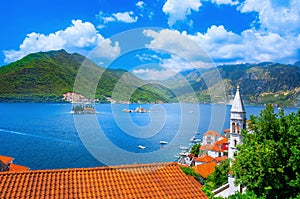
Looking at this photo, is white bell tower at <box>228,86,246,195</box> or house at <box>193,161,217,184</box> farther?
house at <box>193,161,217,184</box>

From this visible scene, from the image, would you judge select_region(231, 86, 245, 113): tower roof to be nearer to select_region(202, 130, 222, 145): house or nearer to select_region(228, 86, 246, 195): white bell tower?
select_region(228, 86, 246, 195): white bell tower

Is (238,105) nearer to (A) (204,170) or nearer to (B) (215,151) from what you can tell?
(A) (204,170)

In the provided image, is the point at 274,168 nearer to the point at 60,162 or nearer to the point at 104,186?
the point at 104,186

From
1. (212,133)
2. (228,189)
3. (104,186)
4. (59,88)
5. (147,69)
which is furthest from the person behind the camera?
(59,88)

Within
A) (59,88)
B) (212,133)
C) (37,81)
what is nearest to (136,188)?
(212,133)

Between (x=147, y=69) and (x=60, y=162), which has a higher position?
(x=147, y=69)

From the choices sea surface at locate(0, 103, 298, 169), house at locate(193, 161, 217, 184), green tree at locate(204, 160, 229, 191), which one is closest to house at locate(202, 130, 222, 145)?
sea surface at locate(0, 103, 298, 169)

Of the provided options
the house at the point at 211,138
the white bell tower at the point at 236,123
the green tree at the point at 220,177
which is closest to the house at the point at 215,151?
the house at the point at 211,138
